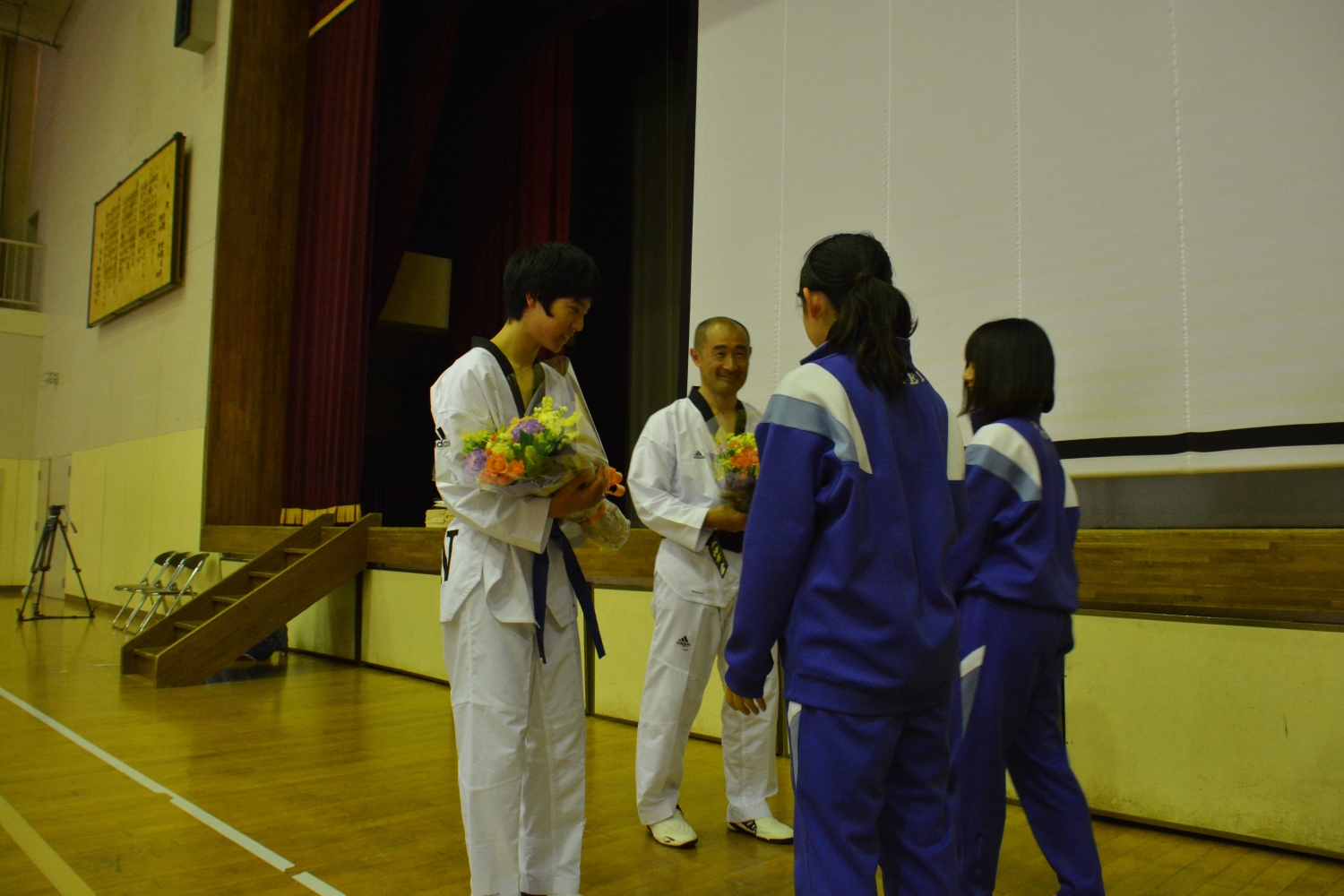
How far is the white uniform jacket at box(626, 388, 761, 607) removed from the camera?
278 centimetres

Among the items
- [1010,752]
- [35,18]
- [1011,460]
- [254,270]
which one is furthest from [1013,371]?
[35,18]

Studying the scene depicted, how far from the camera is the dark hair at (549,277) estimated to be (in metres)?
2.07

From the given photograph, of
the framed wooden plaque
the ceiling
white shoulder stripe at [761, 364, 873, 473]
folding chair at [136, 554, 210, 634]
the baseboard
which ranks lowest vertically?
the baseboard

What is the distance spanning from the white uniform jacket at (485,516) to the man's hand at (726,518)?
757mm

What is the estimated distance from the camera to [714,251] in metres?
4.49

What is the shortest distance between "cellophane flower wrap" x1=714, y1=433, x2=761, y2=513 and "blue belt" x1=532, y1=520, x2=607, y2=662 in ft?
2.03

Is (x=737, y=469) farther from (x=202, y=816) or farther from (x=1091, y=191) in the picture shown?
(x=202, y=816)

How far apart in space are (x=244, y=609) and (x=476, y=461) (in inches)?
179

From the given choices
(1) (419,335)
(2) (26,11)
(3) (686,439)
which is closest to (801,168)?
(3) (686,439)

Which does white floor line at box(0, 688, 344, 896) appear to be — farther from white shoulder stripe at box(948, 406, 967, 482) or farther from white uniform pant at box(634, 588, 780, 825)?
white shoulder stripe at box(948, 406, 967, 482)

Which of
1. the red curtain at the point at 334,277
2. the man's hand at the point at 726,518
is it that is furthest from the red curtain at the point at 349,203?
the man's hand at the point at 726,518

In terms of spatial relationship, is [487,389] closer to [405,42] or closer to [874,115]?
[874,115]

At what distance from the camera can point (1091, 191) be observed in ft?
10.6

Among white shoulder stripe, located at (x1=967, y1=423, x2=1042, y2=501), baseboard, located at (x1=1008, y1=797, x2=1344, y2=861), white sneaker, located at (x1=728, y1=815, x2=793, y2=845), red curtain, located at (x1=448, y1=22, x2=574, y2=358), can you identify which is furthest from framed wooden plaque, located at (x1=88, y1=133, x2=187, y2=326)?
baseboard, located at (x1=1008, y1=797, x2=1344, y2=861)
